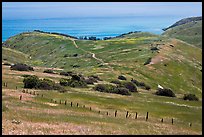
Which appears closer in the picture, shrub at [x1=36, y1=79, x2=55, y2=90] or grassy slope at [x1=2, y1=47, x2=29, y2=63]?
shrub at [x1=36, y1=79, x2=55, y2=90]

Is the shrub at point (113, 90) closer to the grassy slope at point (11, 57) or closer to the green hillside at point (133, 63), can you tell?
the green hillside at point (133, 63)

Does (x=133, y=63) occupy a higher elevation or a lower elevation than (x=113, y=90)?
higher

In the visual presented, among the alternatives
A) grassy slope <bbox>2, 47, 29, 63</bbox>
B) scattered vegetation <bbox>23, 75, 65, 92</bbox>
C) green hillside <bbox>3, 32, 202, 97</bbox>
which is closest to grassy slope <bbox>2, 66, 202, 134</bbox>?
scattered vegetation <bbox>23, 75, 65, 92</bbox>

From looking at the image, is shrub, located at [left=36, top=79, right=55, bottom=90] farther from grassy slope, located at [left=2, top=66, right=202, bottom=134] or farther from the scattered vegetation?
grassy slope, located at [left=2, top=66, right=202, bottom=134]

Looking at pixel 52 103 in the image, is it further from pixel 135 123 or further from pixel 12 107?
pixel 135 123

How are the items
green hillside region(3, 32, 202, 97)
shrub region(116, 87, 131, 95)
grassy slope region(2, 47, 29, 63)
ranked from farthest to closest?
1. grassy slope region(2, 47, 29, 63)
2. green hillside region(3, 32, 202, 97)
3. shrub region(116, 87, 131, 95)

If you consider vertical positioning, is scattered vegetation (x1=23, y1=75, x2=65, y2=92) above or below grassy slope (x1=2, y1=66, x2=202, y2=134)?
above

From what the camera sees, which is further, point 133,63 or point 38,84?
point 133,63

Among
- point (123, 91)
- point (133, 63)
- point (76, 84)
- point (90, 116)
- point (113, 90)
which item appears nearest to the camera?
point (90, 116)

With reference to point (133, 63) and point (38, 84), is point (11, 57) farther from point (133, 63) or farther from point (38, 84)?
point (38, 84)

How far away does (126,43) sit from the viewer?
19088cm

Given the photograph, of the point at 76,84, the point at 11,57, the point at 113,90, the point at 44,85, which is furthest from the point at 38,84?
the point at 11,57

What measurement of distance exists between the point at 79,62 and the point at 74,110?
101901mm

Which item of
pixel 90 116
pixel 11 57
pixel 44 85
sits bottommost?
pixel 90 116
